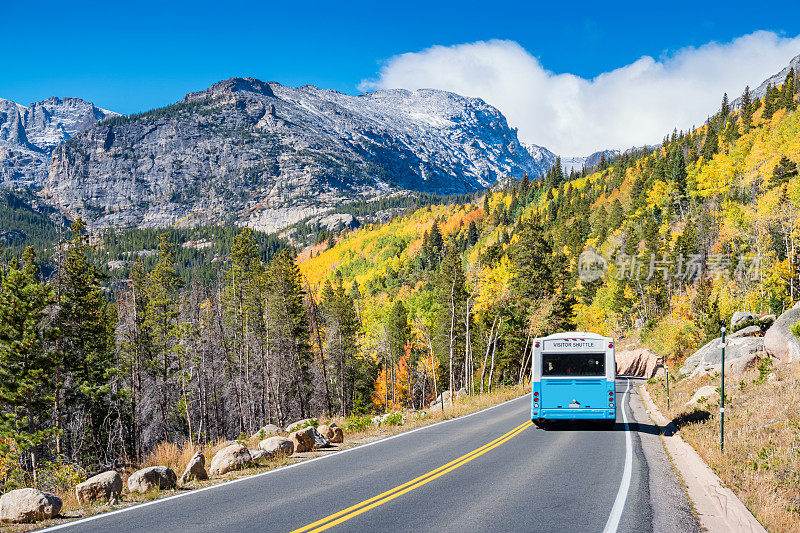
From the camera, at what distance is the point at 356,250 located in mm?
191250

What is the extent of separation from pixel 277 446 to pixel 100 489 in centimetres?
474

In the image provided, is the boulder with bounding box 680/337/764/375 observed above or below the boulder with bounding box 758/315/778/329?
below

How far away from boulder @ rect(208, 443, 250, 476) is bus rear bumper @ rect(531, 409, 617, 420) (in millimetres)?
10530

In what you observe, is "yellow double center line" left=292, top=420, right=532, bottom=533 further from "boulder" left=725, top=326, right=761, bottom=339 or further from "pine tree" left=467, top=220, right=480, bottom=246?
"pine tree" left=467, top=220, right=480, bottom=246

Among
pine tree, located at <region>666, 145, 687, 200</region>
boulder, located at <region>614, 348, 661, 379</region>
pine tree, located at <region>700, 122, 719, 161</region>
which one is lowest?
boulder, located at <region>614, 348, 661, 379</region>

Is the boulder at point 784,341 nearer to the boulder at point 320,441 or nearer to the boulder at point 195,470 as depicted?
the boulder at point 320,441

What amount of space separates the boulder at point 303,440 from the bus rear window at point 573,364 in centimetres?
875

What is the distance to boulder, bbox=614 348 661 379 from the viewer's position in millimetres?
59344

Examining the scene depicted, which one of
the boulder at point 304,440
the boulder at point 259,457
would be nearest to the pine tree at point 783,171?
the boulder at point 304,440

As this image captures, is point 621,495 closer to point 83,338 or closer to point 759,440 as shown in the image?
point 759,440

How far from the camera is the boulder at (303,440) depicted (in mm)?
13594

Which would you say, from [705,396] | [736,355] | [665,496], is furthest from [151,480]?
[736,355]

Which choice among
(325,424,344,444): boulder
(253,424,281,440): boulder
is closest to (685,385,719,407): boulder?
(325,424,344,444): boulder

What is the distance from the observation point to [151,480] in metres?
9.24
